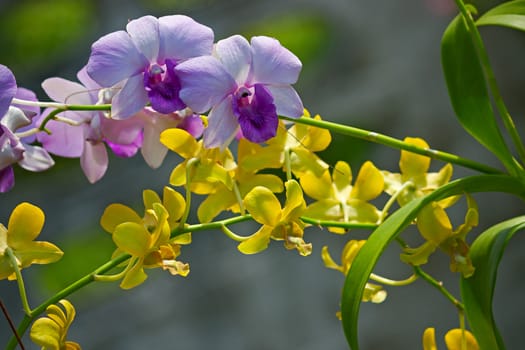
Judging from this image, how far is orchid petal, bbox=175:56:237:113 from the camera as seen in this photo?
0.36 metres

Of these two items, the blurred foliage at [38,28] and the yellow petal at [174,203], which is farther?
the blurred foliage at [38,28]

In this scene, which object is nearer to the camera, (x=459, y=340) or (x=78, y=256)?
(x=459, y=340)

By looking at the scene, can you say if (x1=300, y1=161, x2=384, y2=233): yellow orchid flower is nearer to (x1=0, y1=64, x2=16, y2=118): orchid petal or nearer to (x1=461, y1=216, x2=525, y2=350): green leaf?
(x1=461, y1=216, x2=525, y2=350): green leaf

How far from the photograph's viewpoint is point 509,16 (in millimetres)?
430

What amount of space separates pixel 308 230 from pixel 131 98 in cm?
197

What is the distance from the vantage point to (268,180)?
411 millimetres

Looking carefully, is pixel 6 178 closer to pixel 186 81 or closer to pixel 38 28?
pixel 186 81

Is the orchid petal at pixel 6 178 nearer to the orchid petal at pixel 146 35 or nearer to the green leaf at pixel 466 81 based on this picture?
the orchid petal at pixel 146 35

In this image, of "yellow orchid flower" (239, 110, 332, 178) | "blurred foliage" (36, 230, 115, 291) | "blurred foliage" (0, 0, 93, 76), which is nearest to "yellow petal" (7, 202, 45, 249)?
"yellow orchid flower" (239, 110, 332, 178)

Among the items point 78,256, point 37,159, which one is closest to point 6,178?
point 37,159

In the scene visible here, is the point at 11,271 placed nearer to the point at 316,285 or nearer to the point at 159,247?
the point at 159,247

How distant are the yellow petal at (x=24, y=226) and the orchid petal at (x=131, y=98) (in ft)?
0.19

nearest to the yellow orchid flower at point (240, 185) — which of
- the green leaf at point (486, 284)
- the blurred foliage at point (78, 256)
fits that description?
the green leaf at point (486, 284)

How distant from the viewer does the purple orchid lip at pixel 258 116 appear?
367 mm
